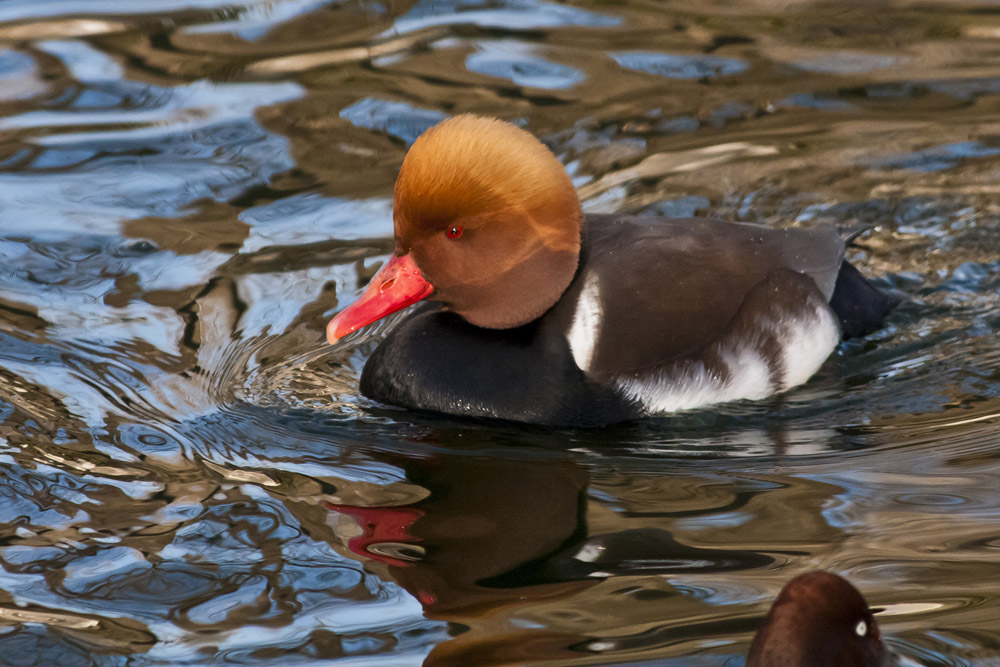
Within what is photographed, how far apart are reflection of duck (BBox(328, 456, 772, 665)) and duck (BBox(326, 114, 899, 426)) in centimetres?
41

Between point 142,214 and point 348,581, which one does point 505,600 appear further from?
point 142,214

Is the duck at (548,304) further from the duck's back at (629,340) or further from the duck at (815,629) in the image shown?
the duck at (815,629)

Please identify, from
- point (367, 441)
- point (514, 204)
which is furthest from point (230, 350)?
point (514, 204)

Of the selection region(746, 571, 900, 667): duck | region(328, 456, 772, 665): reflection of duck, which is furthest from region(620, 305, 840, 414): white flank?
region(746, 571, 900, 667): duck

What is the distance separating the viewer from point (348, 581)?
3521 mm

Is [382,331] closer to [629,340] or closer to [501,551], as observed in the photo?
[629,340]

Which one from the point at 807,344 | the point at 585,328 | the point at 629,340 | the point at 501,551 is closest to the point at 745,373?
the point at 807,344

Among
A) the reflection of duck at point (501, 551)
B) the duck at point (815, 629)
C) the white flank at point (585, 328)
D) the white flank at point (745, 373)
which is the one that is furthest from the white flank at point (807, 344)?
the duck at point (815, 629)

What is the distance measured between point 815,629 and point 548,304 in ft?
6.74

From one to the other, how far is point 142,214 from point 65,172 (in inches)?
27.0

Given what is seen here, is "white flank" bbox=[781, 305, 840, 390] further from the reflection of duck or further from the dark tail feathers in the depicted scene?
the reflection of duck

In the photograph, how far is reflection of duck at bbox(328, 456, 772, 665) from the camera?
128 inches

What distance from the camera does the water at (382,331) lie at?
338 cm

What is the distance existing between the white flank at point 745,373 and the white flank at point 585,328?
0.50 feet
